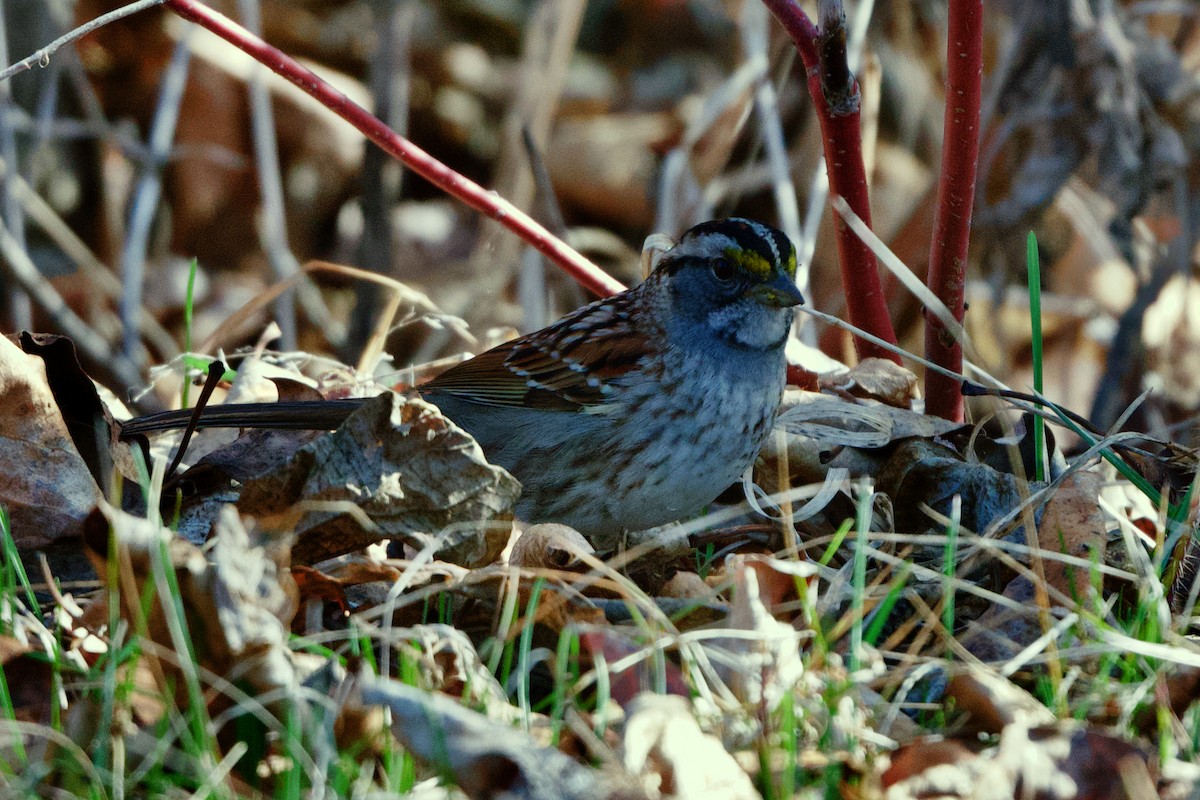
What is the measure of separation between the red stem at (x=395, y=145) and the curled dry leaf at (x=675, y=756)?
4.26 feet

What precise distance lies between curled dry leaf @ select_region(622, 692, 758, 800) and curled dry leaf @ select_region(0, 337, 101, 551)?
3.33ft

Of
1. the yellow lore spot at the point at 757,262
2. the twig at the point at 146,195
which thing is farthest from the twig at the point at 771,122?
the twig at the point at 146,195

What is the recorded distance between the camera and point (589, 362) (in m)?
2.69

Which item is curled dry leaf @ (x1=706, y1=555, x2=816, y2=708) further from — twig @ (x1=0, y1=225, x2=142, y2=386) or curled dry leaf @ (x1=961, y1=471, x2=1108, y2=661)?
twig @ (x1=0, y1=225, x2=142, y2=386)

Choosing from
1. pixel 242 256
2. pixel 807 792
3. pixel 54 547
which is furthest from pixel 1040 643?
pixel 242 256

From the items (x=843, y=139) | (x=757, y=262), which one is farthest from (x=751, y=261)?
(x=843, y=139)

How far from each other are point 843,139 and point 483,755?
1.46m

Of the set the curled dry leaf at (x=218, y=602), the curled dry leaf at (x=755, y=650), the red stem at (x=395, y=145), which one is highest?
the red stem at (x=395, y=145)

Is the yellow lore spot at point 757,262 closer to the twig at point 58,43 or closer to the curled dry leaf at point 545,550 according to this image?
the curled dry leaf at point 545,550

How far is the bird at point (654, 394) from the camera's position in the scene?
2.48 metres

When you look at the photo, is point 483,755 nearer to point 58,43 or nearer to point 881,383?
point 58,43

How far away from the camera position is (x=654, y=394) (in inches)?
102

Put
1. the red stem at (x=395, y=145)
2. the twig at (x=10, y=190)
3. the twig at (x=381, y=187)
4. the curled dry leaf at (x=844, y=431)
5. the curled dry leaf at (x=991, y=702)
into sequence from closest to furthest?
1. the curled dry leaf at (x=991, y=702)
2. the red stem at (x=395, y=145)
3. the curled dry leaf at (x=844, y=431)
4. the twig at (x=10, y=190)
5. the twig at (x=381, y=187)

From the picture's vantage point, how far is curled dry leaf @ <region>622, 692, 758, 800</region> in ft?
4.57
